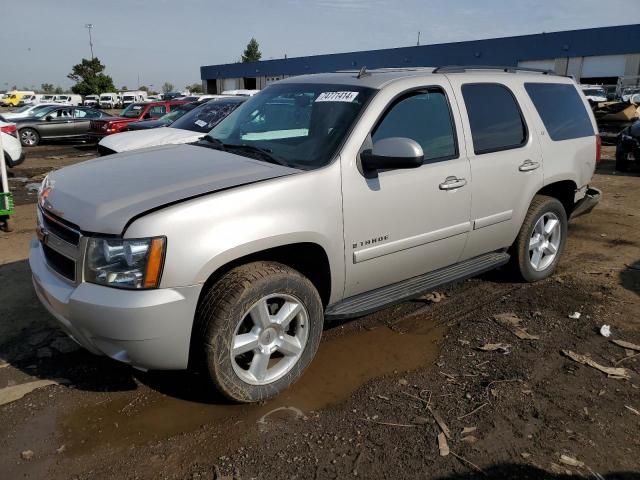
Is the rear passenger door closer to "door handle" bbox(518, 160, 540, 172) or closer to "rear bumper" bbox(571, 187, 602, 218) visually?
"door handle" bbox(518, 160, 540, 172)

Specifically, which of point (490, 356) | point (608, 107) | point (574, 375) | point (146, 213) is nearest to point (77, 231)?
point (146, 213)

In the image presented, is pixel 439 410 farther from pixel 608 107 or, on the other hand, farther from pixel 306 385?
pixel 608 107

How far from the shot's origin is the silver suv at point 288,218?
2670 mm

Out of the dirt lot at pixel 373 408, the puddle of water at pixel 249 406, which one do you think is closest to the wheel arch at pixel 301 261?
the puddle of water at pixel 249 406

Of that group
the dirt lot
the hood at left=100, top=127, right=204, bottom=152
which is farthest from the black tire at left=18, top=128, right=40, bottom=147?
the dirt lot

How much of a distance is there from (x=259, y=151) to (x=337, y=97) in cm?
65

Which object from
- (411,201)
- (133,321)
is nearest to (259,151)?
(411,201)

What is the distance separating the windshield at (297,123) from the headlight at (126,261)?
1.06 metres

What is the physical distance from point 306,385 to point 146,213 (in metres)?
1.49

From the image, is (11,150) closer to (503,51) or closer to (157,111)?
(157,111)

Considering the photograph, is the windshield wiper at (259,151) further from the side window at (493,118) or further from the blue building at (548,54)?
the blue building at (548,54)

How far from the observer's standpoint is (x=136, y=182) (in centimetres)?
303

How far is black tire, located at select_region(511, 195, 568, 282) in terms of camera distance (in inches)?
184

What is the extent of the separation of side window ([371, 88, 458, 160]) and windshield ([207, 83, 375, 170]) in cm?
22
